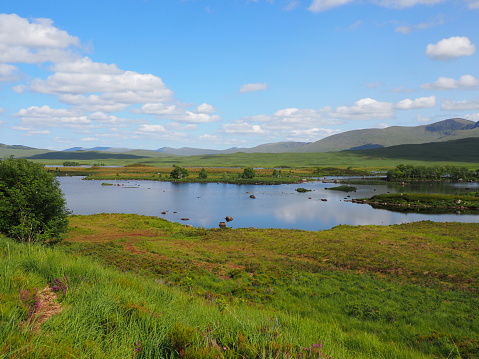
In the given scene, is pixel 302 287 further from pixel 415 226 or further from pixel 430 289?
pixel 415 226

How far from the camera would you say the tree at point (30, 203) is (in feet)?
92.4

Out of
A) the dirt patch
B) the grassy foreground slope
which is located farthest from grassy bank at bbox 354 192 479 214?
the dirt patch

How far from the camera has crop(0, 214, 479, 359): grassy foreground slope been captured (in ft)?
16.9

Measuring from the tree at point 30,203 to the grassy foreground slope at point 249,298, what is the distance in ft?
11.6

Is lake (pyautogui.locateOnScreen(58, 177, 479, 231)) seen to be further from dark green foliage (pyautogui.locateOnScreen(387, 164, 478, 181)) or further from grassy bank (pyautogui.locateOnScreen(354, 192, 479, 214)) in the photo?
dark green foliage (pyautogui.locateOnScreen(387, 164, 478, 181))

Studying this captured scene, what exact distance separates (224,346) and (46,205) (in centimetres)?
3199

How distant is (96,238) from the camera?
124 ft

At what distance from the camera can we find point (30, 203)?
1167 inches

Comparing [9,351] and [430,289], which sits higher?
[9,351]

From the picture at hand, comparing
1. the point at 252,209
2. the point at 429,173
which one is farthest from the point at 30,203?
the point at 429,173

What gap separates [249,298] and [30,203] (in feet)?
83.9

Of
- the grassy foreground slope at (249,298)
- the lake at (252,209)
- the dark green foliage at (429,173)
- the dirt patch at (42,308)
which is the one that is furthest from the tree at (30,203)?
the dark green foliage at (429,173)

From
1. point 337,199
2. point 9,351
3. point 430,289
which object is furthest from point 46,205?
point 337,199

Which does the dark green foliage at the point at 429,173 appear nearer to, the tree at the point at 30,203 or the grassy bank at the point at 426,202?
the grassy bank at the point at 426,202
